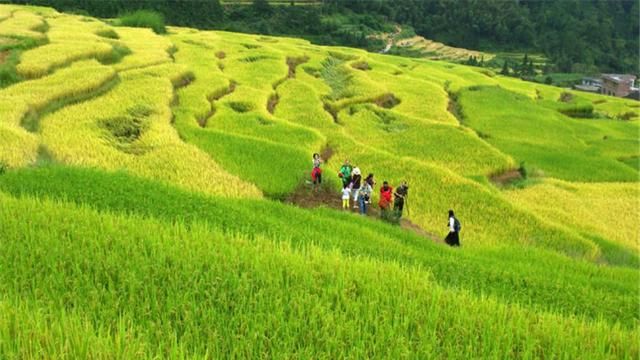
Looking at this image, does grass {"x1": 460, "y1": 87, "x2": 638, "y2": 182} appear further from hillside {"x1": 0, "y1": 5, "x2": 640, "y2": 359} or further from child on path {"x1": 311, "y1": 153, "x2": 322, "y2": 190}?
child on path {"x1": 311, "y1": 153, "x2": 322, "y2": 190}

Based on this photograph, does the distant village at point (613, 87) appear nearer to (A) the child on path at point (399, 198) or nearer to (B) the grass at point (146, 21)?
(B) the grass at point (146, 21)

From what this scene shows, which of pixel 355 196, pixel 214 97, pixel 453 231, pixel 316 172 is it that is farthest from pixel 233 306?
pixel 214 97

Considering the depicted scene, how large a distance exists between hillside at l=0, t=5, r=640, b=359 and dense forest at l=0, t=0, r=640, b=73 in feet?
165

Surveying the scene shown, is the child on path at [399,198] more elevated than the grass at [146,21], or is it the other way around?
the child on path at [399,198]

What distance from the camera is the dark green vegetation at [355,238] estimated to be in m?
8.31

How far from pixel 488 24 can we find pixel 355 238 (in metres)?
104

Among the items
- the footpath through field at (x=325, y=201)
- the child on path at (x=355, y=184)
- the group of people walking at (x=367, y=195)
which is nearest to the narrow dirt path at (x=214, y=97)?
the footpath through field at (x=325, y=201)

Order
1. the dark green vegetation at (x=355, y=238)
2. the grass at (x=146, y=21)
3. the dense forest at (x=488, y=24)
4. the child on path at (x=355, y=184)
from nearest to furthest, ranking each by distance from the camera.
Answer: the dark green vegetation at (x=355, y=238) → the child on path at (x=355, y=184) → the grass at (x=146, y=21) → the dense forest at (x=488, y=24)

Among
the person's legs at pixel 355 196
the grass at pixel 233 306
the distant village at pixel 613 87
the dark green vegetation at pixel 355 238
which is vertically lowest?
the distant village at pixel 613 87

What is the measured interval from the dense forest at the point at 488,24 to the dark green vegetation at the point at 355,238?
70934 mm

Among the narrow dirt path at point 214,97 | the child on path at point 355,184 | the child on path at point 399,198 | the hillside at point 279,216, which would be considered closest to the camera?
the hillside at point 279,216

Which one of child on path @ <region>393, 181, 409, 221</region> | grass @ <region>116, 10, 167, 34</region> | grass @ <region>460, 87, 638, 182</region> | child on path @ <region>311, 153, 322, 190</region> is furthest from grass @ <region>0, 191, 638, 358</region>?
grass @ <region>116, 10, 167, 34</region>

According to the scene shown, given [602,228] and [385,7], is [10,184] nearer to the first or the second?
[602,228]

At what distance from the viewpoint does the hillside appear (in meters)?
4.96
